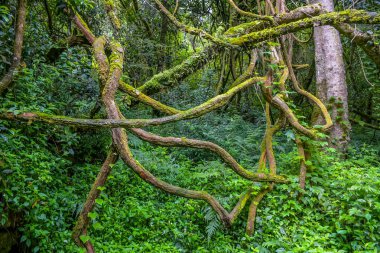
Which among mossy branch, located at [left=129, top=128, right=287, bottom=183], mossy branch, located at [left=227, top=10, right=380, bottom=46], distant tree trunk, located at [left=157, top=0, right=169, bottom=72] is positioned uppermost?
distant tree trunk, located at [left=157, top=0, right=169, bottom=72]

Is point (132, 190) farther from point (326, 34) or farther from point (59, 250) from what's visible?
point (326, 34)

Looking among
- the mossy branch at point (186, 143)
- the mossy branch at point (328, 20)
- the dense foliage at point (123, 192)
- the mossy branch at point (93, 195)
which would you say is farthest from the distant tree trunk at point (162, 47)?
the mossy branch at point (93, 195)

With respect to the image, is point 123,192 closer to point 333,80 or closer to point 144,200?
point 144,200

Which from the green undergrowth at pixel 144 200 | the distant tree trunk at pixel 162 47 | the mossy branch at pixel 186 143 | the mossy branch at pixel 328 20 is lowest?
the green undergrowth at pixel 144 200

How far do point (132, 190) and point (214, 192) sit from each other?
4.24 ft

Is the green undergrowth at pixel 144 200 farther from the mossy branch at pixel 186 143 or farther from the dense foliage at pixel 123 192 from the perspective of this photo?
the mossy branch at pixel 186 143

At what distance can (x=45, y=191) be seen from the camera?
3.87m

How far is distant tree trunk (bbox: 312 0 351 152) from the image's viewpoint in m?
5.11

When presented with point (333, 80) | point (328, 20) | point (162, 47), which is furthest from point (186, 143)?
point (162, 47)

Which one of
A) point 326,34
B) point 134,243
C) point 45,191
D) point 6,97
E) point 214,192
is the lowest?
point 134,243

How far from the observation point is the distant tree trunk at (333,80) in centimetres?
511

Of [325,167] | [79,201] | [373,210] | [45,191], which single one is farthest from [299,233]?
[45,191]

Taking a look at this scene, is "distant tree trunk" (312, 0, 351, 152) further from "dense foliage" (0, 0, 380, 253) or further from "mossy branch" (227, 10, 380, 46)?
"mossy branch" (227, 10, 380, 46)

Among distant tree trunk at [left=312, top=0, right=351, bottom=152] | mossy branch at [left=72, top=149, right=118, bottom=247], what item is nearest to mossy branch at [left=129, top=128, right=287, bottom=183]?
mossy branch at [left=72, top=149, right=118, bottom=247]
